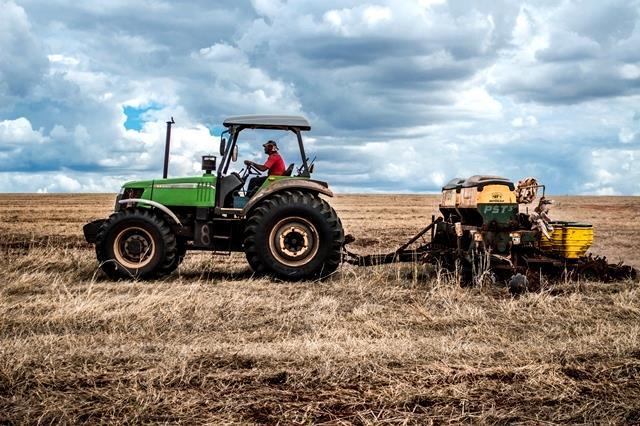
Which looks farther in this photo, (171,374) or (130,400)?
(171,374)

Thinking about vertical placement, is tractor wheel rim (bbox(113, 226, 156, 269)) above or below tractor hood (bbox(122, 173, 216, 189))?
below

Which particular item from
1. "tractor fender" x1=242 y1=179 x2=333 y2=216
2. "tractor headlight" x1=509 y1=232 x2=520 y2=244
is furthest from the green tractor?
"tractor headlight" x1=509 y1=232 x2=520 y2=244

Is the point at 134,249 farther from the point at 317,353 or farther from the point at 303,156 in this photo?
the point at 317,353

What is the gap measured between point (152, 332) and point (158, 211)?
13.6ft

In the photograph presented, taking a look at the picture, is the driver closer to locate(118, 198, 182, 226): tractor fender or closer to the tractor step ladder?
the tractor step ladder

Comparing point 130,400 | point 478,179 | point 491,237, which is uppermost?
point 478,179

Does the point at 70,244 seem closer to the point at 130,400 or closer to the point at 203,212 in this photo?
the point at 203,212

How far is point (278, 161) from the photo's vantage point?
33.8 feet

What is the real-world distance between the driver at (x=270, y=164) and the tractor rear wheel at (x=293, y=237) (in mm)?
458

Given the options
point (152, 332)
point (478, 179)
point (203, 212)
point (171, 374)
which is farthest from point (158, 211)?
point (171, 374)

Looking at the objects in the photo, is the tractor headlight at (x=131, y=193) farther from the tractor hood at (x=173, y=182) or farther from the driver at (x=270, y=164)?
the driver at (x=270, y=164)

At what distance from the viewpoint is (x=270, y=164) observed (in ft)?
33.7

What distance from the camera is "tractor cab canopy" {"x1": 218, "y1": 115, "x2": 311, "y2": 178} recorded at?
402 inches

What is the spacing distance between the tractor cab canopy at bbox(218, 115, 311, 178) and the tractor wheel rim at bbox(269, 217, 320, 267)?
889 mm
